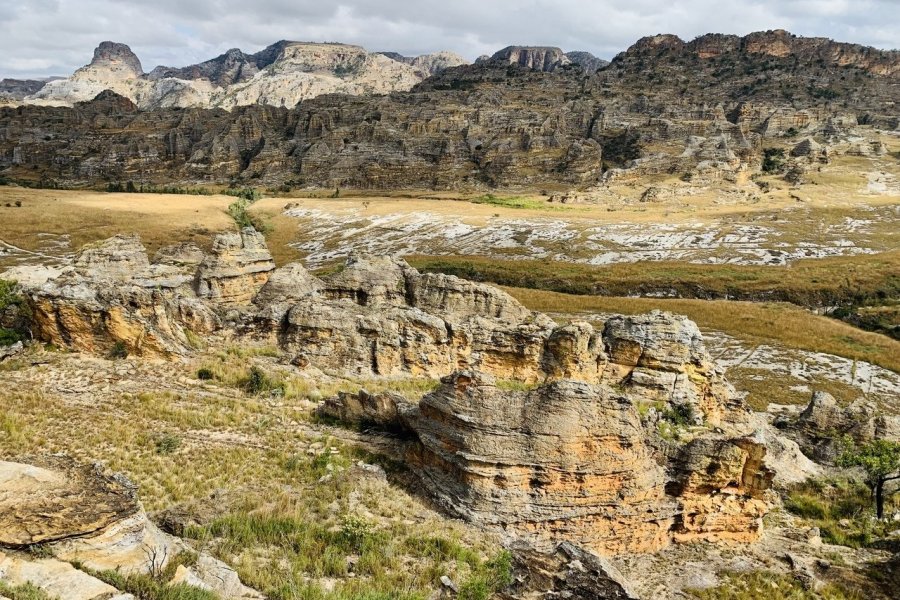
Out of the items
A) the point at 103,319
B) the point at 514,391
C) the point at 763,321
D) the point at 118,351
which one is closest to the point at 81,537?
the point at 514,391

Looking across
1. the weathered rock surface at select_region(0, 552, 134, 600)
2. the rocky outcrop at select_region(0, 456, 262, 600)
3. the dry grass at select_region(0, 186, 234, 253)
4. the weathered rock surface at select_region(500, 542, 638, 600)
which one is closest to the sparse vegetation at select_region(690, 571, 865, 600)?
the weathered rock surface at select_region(500, 542, 638, 600)

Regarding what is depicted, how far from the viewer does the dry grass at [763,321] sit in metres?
36.9

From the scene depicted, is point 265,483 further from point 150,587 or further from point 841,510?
point 841,510

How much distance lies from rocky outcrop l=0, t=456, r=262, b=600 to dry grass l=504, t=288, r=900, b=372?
130ft

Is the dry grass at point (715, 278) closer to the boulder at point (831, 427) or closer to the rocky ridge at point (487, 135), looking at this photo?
the boulder at point (831, 427)

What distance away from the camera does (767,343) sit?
123 feet

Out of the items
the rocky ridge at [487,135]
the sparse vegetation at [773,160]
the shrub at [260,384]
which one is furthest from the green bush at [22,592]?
the sparse vegetation at [773,160]

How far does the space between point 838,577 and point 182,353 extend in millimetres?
18992

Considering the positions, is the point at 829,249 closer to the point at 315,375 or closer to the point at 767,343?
the point at 767,343

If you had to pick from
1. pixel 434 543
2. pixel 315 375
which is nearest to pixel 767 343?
pixel 315 375

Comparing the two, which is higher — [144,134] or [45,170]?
[144,134]

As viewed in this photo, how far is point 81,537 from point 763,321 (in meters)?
45.9

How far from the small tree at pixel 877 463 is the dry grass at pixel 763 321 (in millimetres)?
20200

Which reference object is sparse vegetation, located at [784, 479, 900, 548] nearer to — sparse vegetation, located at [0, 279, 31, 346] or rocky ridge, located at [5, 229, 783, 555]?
rocky ridge, located at [5, 229, 783, 555]
